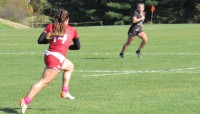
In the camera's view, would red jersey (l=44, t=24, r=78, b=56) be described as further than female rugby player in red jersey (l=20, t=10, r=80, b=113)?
Yes

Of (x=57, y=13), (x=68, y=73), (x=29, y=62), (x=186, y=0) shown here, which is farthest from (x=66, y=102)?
(x=186, y=0)

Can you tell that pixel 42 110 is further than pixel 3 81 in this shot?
No

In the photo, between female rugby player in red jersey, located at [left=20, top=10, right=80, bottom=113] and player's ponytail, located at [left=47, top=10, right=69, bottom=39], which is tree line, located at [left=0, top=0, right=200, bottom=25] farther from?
player's ponytail, located at [left=47, top=10, right=69, bottom=39]

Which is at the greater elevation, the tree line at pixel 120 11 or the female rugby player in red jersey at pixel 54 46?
the female rugby player in red jersey at pixel 54 46

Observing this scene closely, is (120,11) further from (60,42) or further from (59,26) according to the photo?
(59,26)

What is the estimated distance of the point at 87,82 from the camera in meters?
13.7

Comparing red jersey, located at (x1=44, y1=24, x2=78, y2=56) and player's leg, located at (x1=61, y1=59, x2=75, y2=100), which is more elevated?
red jersey, located at (x1=44, y1=24, x2=78, y2=56)

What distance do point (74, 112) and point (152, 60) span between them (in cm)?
993

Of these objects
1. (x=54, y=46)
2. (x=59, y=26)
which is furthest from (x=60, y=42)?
(x=59, y=26)

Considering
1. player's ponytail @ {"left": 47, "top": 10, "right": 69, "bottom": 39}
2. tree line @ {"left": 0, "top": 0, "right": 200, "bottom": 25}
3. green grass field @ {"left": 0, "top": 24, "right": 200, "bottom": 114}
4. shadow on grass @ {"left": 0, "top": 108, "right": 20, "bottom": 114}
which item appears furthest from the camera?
tree line @ {"left": 0, "top": 0, "right": 200, "bottom": 25}

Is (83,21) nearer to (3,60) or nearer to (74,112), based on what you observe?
(3,60)

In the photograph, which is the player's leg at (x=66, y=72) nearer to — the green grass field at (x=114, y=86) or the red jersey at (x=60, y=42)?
the green grass field at (x=114, y=86)

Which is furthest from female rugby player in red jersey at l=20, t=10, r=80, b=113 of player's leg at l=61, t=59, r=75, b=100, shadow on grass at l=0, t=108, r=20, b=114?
shadow on grass at l=0, t=108, r=20, b=114

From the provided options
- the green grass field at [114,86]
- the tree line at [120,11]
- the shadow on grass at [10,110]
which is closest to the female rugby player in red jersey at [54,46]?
the shadow on grass at [10,110]
